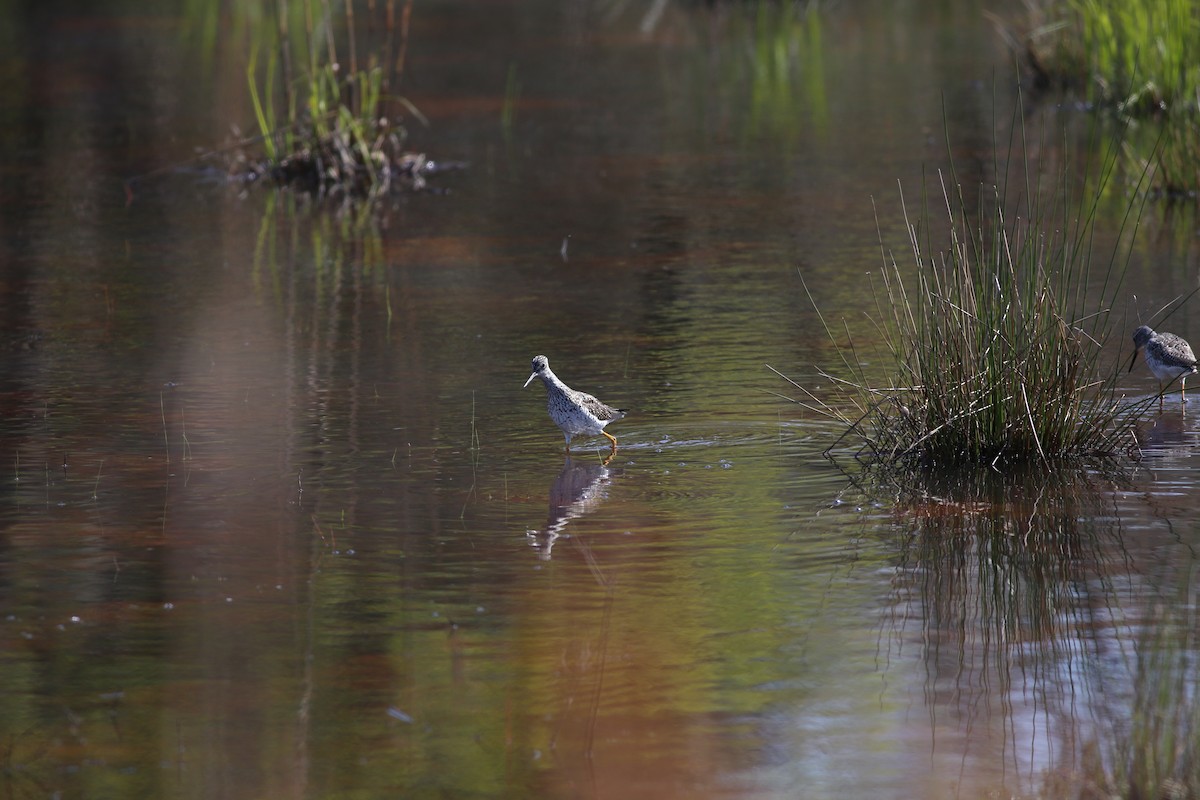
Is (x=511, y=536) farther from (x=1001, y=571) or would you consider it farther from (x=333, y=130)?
(x=333, y=130)

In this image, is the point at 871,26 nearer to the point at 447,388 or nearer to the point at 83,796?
the point at 447,388

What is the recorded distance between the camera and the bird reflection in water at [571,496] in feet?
24.9

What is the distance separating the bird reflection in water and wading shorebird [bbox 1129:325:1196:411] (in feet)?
9.40

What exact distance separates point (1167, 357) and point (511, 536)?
3.74 metres

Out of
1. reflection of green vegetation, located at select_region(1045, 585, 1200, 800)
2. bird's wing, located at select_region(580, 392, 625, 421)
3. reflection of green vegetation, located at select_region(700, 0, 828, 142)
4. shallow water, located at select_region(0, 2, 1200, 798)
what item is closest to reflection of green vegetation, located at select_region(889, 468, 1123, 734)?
shallow water, located at select_region(0, 2, 1200, 798)

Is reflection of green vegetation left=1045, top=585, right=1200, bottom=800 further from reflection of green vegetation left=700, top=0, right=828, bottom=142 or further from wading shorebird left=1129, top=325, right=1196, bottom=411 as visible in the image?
reflection of green vegetation left=700, top=0, right=828, bottom=142

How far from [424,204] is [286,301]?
415cm

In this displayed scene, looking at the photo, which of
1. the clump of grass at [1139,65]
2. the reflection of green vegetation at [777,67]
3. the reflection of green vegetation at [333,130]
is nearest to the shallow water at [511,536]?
the clump of grass at [1139,65]

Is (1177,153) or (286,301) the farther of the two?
(1177,153)

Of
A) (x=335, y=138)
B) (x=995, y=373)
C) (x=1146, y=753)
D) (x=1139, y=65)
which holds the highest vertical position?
(x=1139, y=65)

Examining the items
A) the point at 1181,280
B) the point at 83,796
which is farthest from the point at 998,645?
the point at 1181,280

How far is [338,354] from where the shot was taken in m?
11.2

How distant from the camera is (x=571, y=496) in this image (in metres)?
8.22

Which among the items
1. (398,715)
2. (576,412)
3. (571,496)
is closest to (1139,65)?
(576,412)
